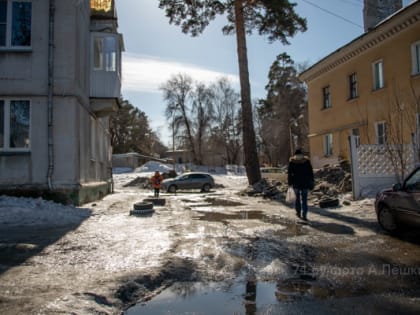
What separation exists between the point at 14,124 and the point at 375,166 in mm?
12348

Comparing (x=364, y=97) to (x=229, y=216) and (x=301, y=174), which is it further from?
(x=229, y=216)

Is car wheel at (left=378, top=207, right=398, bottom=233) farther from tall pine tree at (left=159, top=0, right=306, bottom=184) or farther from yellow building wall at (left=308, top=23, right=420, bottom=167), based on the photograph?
tall pine tree at (left=159, top=0, right=306, bottom=184)

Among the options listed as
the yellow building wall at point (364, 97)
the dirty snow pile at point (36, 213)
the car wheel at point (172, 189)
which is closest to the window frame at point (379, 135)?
the yellow building wall at point (364, 97)

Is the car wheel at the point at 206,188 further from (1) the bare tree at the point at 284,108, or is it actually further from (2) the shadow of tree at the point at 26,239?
(1) the bare tree at the point at 284,108

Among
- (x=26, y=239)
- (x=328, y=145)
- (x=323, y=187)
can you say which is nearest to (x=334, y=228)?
(x=26, y=239)

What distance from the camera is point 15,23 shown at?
37.3ft

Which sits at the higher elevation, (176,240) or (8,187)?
(8,187)

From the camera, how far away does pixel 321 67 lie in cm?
2253

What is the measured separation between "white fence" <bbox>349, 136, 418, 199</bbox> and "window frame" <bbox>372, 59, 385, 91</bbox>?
637cm

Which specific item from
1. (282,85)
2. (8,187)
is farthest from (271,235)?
(282,85)

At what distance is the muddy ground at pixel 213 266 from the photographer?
3414mm

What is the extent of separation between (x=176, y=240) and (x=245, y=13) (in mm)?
16954

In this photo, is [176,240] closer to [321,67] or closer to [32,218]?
[32,218]

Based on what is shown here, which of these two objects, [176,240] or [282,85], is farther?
[282,85]
